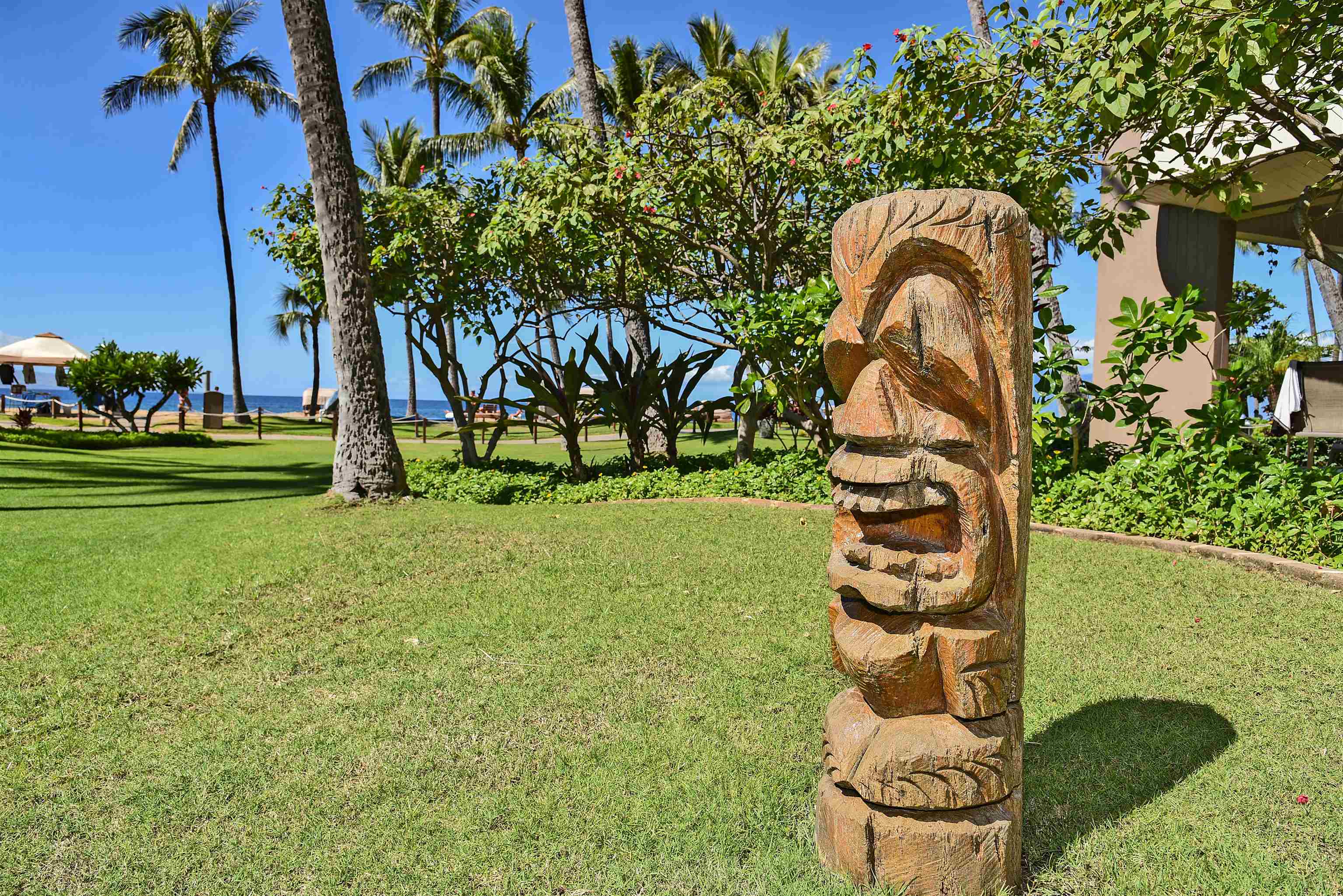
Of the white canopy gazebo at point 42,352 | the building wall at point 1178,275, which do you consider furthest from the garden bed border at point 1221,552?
the white canopy gazebo at point 42,352

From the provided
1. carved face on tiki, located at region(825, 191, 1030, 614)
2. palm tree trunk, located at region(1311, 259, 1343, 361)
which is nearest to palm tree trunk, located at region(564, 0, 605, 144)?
carved face on tiki, located at region(825, 191, 1030, 614)

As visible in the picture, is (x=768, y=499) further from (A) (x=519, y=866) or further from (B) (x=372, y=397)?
(A) (x=519, y=866)

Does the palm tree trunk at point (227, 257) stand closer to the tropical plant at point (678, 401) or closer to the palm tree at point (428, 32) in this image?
the palm tree at point (428, 32)

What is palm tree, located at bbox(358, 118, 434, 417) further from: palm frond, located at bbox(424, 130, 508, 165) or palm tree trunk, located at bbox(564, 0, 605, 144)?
palm tree trunk, located at bbox(564, 0, 605, 144)

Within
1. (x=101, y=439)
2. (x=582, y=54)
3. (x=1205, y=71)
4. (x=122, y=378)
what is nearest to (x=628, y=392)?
(x=582, y=54)

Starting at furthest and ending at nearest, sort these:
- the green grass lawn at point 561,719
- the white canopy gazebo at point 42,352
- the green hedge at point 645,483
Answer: the white canopy gazebo at point 42,352, the green hedge at point 645,483, the green grass lawn at point 561,719

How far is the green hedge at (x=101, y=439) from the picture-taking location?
598 inches

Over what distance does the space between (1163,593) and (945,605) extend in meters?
3.55

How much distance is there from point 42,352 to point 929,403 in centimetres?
2502

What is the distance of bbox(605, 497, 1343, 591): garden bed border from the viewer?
16.4ft

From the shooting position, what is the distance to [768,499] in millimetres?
8242

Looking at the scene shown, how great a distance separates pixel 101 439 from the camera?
16.2 metres

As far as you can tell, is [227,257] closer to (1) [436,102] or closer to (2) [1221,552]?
(1) [436,102]

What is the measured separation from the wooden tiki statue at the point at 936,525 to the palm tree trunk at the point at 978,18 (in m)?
10.0
